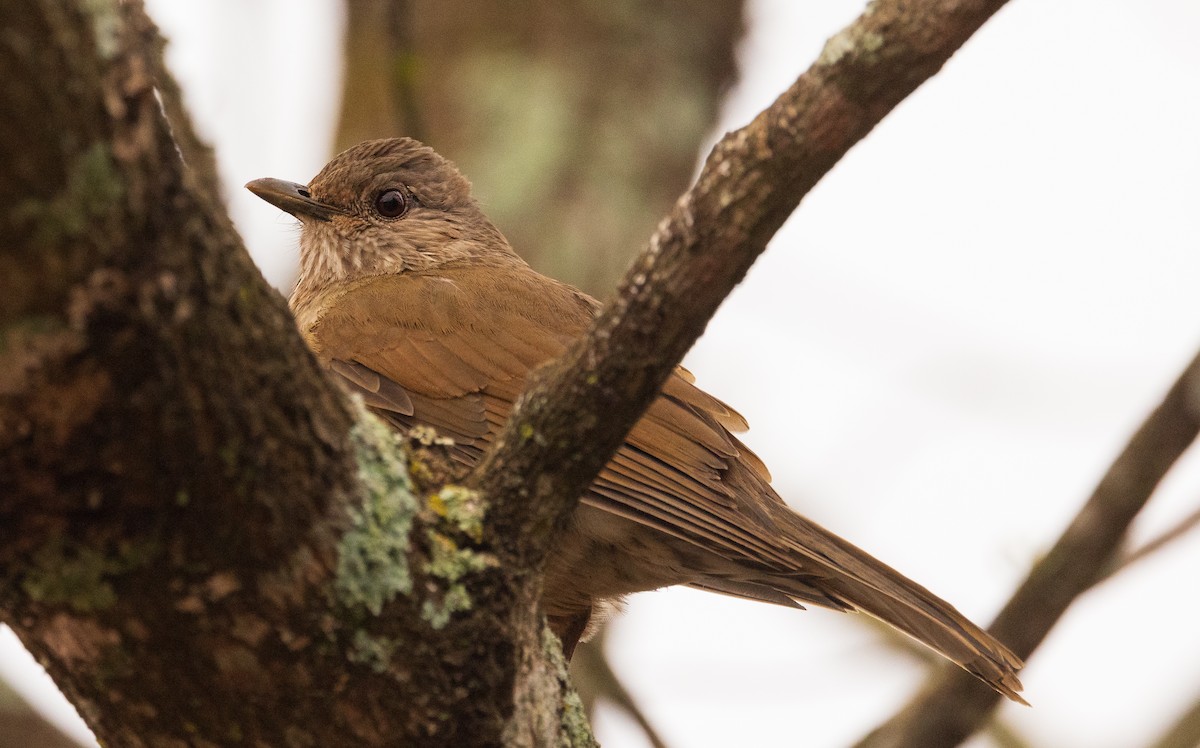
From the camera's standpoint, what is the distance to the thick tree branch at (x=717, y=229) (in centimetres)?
183

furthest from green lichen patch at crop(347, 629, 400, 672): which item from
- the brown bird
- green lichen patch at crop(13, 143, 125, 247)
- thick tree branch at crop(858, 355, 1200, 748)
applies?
thick tree branch at crop(858, 355, 1200, 748)

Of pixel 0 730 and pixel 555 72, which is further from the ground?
pixel 555 72

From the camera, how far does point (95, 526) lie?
1.66 metres

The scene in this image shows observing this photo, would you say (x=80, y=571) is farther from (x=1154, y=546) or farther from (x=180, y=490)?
(x=1154, y=546)

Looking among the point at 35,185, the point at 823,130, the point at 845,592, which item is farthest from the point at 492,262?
the point at 35,185

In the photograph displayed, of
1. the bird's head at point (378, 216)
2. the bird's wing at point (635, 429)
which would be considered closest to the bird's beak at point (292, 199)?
the bird's head at point (378, 216)

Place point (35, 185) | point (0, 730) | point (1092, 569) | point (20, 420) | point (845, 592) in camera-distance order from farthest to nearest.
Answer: point (845, 592), point (0, 730), point (1092, 569), point (20, 420), point (35, 185)

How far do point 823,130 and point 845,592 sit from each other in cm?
200

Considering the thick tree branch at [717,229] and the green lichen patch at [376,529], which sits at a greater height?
the thick tree branch at [717,229]

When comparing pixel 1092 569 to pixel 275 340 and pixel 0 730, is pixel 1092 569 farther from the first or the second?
pixel 0 730

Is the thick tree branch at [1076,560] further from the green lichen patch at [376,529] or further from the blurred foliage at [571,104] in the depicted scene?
the blurred foliage at [571,104]

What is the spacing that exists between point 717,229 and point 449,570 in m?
0.71

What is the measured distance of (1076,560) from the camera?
309 centimetres

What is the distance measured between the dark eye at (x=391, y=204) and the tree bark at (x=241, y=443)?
121 inches
